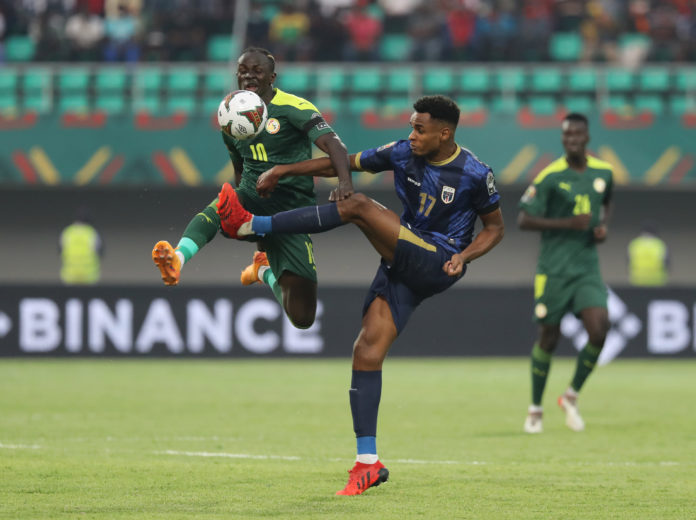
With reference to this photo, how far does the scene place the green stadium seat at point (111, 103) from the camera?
20234 millimetres

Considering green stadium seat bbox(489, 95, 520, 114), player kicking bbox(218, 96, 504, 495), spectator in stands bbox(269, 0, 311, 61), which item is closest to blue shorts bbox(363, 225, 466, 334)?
player kicking bbox(218, 96, 504, 495)

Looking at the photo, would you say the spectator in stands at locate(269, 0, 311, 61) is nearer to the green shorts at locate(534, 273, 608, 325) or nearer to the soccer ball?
the green shorts at locate(534, 273, 608, 325)

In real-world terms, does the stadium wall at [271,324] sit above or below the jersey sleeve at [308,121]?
below

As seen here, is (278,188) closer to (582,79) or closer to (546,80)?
(546,80)

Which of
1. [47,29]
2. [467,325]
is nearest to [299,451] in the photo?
[467,325]

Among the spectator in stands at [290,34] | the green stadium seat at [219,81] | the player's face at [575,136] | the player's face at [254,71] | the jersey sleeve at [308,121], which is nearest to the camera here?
the jersey sleeve at [308,121]

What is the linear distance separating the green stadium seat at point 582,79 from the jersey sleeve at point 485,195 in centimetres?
1338

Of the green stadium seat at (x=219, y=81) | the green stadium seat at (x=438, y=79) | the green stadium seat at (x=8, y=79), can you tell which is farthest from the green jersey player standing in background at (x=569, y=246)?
the green stadium seat at (x=8, y=79)

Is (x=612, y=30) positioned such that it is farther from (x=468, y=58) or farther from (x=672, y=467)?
(x=672, y=467)

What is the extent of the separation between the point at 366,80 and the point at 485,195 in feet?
44.0

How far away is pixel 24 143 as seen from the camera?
20219 mm

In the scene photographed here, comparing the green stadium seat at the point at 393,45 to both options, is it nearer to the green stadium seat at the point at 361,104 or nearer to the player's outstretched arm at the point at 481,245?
the green stadium seat at the point at 361,104

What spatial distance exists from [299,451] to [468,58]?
13.2 meters

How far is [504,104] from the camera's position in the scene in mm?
20266
